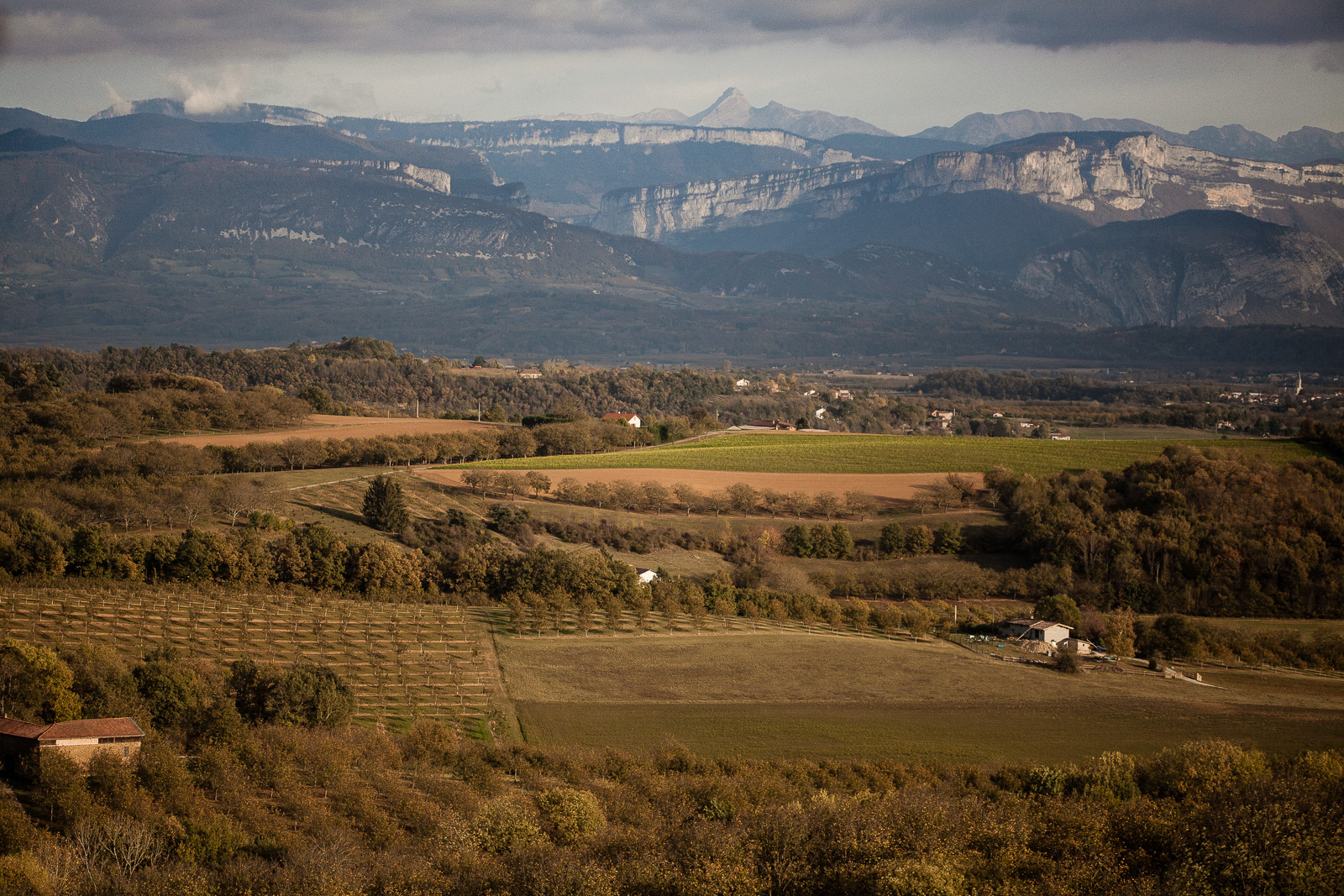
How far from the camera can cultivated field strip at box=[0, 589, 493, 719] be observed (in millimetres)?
37969

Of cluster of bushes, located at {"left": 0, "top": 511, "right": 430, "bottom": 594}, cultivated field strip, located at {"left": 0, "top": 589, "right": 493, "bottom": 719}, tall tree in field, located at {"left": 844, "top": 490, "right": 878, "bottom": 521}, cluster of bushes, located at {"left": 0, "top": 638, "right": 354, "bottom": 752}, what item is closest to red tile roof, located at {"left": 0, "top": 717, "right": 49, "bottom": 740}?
cluster of bushes, located at {"left": 0, "top": 638, "right": 354, "bottom": 752}

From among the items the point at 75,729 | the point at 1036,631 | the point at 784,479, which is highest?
the point at 75,729

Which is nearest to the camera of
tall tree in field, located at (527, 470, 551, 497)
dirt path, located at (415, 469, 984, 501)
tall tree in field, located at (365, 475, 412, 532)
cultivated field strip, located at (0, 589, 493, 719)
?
cultivated field strip, located at (0, 589, 493, 719)

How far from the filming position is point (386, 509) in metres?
57.4

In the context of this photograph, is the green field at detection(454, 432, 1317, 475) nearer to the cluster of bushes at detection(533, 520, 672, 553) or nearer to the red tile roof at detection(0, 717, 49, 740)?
→ the cluster of bushes at detection(533, 520, 672, 553)

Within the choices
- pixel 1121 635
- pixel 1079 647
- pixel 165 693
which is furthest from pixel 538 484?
pixel 165 693

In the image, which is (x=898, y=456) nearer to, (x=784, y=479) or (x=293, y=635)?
(x=784, y=479)

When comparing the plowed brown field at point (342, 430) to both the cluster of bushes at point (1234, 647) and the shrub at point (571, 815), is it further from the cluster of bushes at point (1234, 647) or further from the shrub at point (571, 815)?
the cluster of bushes at point (1234, 647)

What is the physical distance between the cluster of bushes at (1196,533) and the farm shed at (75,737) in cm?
4384

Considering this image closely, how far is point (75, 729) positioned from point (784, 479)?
4839 centimetres

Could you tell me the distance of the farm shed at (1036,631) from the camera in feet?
160

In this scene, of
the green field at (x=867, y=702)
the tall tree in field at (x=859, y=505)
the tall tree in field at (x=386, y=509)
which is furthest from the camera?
the tall tree in field at (x=859, y=505)

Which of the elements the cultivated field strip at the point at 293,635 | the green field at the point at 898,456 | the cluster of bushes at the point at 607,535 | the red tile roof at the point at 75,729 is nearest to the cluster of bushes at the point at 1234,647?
the green field at the point at 898,456

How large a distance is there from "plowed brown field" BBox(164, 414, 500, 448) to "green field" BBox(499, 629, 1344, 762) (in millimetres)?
36629
